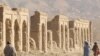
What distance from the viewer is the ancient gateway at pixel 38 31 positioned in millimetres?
35656

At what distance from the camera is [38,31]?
4297 cm

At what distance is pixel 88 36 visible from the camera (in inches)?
2409

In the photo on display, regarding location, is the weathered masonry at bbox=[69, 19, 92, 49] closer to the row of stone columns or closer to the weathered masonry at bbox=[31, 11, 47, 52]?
the row of stone columns

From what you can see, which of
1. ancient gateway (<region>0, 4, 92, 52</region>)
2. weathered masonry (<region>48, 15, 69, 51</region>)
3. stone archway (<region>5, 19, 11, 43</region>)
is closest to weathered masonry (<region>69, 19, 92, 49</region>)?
ancient gateway (<region>0, 4, 92, 52</region>)

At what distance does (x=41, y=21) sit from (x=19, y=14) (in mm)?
5860

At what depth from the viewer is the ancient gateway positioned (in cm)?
3566

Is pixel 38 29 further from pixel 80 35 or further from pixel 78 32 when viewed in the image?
pixel 80 35

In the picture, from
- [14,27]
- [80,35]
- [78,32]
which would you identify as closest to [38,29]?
[14,27]

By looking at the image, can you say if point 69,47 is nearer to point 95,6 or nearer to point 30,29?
point 30,29

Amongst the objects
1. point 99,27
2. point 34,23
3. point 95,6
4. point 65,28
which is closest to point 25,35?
point 34,23

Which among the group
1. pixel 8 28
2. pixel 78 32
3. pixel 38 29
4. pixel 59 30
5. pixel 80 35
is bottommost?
pixel 80 35

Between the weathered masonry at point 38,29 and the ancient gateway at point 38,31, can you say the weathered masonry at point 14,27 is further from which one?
the weathered masonry at point 38,29

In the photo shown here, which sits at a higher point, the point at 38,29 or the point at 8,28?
the point at 8,28

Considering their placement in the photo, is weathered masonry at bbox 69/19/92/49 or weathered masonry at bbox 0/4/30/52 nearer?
weathered masonry at bbox 0/4/30/52
